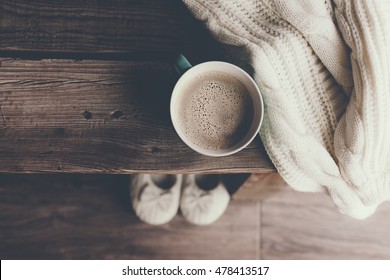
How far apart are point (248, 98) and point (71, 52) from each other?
31 cm

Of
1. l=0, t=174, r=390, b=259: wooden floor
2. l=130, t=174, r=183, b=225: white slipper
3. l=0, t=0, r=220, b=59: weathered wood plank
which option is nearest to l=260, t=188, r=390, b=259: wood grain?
l=0, t=174, r=390, b=259: wooden floor

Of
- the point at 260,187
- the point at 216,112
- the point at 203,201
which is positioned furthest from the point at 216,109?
the point at 203,201

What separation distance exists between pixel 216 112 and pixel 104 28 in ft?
0.81

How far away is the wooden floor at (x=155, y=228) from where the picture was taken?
1.17 meters

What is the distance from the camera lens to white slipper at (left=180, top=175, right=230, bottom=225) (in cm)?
116

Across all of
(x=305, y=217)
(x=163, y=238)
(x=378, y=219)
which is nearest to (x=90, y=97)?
(x=163, y=238)

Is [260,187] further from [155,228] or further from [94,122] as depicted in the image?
[94,122]

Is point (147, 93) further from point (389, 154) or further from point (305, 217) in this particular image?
point (305, 217)

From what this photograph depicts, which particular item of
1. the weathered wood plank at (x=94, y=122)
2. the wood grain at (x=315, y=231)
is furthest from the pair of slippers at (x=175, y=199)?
the weathered wood plank at (x=94, y=122)

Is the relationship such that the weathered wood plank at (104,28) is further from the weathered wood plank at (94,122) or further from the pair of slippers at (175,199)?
the pair of slippers at (175,199)

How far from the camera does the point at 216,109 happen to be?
649 mm

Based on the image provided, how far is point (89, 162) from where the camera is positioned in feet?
2.24

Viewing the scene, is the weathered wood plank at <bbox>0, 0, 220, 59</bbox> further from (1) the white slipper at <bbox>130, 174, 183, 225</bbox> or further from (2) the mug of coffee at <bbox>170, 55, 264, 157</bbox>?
(1) the white slipper at <bbox>130, 174, 183, 225</bbox>

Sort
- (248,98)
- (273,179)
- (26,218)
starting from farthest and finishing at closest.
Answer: (26,218)
(273,179)
(248,98)
